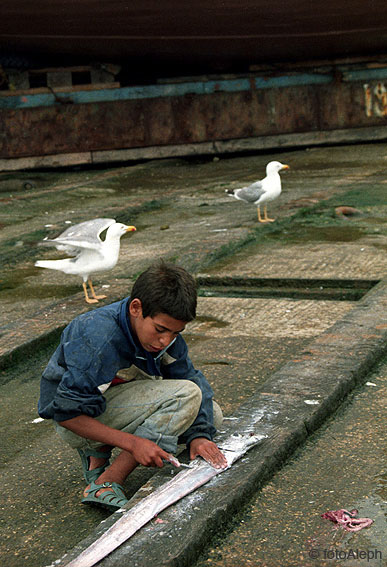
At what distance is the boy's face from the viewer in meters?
2.74

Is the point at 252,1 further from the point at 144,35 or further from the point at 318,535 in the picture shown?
the point at 318,535

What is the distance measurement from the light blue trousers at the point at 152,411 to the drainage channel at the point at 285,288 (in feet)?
9.06

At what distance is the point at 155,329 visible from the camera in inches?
108

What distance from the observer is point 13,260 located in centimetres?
711

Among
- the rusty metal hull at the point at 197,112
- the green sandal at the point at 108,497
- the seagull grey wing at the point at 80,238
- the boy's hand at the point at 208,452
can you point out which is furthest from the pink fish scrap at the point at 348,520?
the rusty metal hull at the point at 197,112

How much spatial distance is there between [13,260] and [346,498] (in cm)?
500

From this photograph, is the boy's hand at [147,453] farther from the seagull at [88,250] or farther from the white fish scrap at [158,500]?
the seagull at [88,250]

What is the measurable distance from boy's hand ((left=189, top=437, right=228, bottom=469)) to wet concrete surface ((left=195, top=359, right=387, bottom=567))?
18cm

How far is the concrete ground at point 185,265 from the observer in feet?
10.1

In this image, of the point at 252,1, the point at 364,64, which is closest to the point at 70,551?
the point at 252,1

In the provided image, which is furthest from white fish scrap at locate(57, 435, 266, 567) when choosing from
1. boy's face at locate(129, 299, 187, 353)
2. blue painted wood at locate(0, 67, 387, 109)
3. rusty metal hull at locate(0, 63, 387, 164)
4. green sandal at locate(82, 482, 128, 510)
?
blue painted wood at locate(0, 67, 387, 109)

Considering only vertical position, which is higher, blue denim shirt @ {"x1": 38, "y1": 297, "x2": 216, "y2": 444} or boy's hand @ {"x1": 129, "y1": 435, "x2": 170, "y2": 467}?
blue denim shirt @ {"x1": 38, "y1": 297, "x2": 216, "y2": 444}

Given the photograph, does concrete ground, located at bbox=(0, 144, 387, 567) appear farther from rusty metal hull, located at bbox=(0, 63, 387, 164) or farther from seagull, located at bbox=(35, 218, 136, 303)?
rusty metal hull, located at bbox=(0, 63, 387, 164)

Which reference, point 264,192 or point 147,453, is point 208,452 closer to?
point 147,453
